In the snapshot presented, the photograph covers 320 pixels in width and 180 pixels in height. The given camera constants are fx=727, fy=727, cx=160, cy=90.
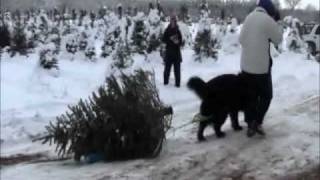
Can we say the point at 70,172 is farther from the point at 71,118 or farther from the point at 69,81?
the point at 69,81

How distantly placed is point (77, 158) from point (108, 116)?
2.07 feet

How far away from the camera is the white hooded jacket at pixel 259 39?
9.48 meters

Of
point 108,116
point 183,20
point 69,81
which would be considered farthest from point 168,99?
point 183,20

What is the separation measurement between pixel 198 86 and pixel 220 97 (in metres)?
0.32

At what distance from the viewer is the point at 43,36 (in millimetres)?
19312

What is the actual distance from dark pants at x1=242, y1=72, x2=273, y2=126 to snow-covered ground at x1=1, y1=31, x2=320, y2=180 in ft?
0.94

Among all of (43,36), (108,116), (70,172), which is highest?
(43,36)

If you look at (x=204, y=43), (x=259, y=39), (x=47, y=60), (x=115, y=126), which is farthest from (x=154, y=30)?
(x=115, y=126)

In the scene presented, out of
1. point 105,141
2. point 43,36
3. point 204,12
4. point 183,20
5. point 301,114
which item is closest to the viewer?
point 105,141

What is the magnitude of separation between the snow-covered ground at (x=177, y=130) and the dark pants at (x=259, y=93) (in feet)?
0.94

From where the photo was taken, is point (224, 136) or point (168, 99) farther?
point (168, 99)

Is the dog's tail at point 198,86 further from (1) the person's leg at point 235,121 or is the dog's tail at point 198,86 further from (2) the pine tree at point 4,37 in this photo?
(2) the pine tree at point 4,37

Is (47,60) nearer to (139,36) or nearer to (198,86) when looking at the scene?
(139,36)

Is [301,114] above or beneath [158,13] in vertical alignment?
beneath
